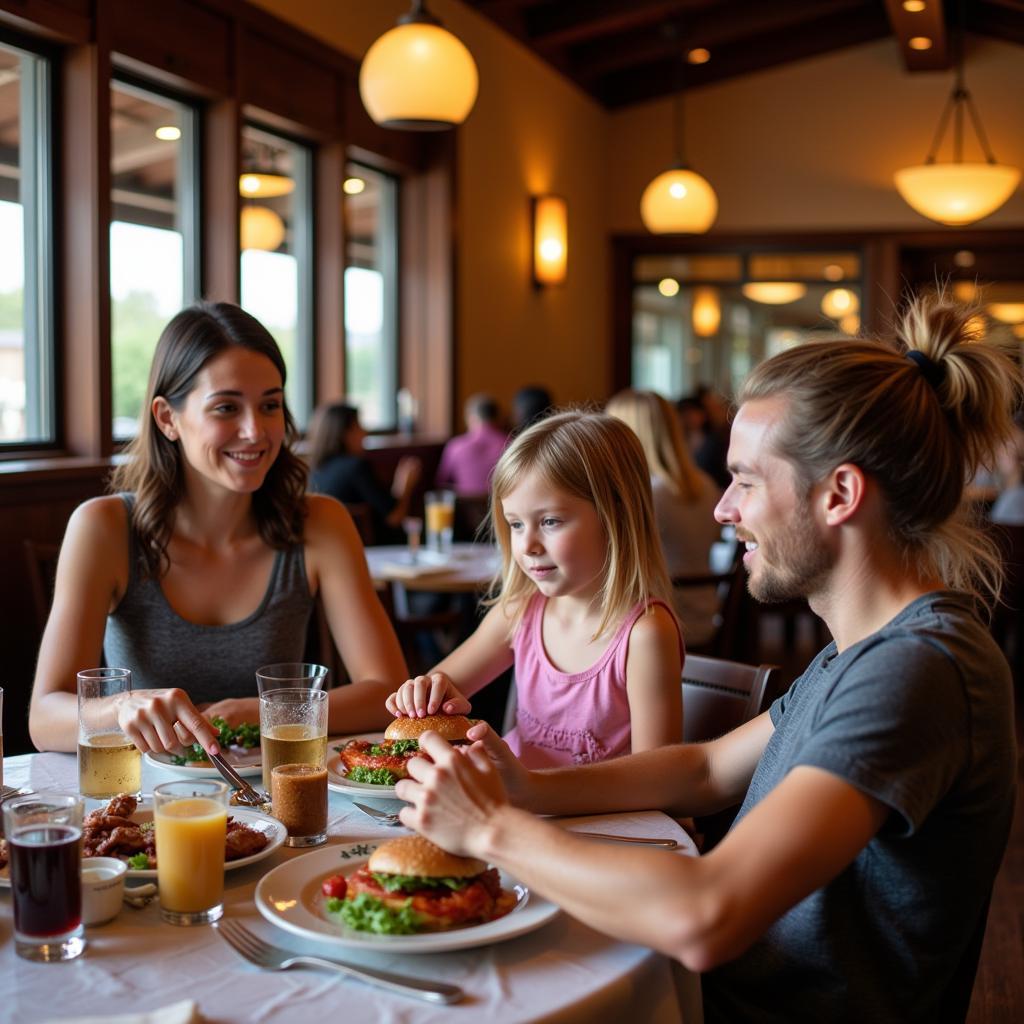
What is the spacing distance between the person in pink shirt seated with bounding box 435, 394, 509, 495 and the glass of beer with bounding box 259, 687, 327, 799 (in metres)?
5.23

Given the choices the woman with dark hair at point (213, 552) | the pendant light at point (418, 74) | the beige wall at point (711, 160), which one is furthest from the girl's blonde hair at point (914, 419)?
the beige wall at point (711, 160)

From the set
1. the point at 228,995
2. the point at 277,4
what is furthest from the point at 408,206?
the point at 228,995

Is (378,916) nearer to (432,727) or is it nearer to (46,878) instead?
(46,878)

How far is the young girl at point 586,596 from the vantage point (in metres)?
2.07

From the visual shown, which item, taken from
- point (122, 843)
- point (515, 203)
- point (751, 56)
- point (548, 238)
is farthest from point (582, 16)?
point (122, 843)

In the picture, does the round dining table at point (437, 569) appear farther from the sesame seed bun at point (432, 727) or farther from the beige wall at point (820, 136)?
the beige wall at point (820, 136)

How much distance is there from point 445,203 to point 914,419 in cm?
612

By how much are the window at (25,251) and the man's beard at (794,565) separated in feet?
11.1

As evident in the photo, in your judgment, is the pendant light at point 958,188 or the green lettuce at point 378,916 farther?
the pendant light at point 958,188

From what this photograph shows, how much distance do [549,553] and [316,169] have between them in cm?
466

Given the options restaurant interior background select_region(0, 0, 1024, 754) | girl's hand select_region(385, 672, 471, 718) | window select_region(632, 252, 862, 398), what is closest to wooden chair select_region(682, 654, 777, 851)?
girl's hand select_region(385, 672, 471, 718)

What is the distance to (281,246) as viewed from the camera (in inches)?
238

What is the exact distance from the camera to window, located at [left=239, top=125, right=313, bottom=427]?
5.68 metres

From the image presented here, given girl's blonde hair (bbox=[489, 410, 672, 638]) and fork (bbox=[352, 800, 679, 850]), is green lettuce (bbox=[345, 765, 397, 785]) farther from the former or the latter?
girl's blonde hair (bbox=[489, 410, 672, 638])
